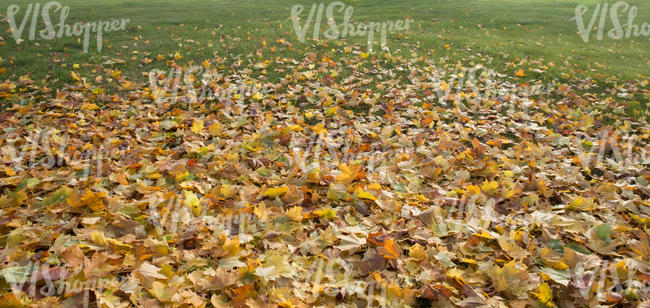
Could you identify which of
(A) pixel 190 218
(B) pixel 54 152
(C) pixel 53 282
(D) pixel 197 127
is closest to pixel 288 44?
(D) pixel 197 127

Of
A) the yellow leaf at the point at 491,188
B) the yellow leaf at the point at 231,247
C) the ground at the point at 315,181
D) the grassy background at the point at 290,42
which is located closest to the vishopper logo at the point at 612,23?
the grassy background at the point at 290,42

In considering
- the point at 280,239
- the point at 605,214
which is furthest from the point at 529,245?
the point at 280,239

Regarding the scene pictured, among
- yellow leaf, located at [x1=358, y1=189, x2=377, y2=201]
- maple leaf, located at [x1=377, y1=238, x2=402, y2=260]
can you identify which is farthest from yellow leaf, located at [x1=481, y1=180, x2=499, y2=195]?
maple leaf, located at [x1=377, y1=238, x2=402, y2=260]

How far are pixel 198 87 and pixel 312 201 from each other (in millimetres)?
3798

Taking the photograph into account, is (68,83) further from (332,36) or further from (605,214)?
(605,214)

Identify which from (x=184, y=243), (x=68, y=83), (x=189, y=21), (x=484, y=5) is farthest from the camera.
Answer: (x=484, y=5)

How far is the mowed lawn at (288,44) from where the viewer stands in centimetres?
732

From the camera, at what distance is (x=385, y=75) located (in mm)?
6973

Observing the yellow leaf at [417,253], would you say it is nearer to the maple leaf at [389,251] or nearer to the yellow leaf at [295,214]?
the maple leaf at [389,251]

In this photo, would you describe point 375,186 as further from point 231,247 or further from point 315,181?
point 231,247

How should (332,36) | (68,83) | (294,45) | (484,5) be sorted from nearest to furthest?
(68,83), (294,45), (332,36), (484,5)

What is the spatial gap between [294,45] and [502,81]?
4620 mm

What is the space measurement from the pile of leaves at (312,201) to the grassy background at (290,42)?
194 centimetres

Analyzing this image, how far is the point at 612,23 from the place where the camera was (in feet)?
53.8
